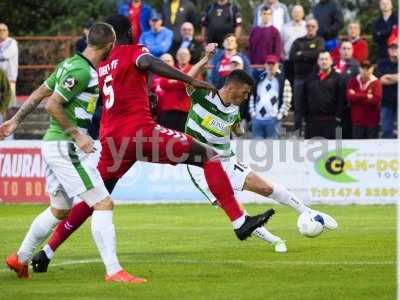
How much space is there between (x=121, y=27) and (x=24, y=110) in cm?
148

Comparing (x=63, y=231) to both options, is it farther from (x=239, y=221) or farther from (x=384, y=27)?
(x=384, y=27)

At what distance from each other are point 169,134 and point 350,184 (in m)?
11.3

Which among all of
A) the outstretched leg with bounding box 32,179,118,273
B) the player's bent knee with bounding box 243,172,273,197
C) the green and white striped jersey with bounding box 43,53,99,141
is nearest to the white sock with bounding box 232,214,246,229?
the player's bent knee with bounding box 243,172,273,197

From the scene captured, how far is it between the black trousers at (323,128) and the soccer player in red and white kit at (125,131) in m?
11.5

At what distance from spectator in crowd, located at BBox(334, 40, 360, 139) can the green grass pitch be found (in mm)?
4495

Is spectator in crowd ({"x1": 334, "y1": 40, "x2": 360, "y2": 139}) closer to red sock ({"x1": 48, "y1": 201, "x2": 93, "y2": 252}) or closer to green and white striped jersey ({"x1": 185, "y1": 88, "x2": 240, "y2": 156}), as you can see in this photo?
green and white striped jersey ({"x1": 185, "y1": 88, "x2": 240, "y2": 156})

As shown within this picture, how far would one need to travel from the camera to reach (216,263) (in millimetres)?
12766

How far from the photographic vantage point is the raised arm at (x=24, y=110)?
36.7 feet

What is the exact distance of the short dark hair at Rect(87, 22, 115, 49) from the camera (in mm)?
11070

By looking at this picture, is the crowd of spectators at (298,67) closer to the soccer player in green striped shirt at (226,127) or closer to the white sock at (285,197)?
the soccer player in green striped shirt at (226,127)

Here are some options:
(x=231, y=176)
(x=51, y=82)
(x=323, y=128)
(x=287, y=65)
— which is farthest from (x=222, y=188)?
(x=287, y=65)

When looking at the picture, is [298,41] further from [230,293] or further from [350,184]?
[230,293]

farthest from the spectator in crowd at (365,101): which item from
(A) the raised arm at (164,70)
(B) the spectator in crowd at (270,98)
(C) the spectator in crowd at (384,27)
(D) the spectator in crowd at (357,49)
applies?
(A) the raised arm at (164,70)

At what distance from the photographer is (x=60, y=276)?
1170 cm
